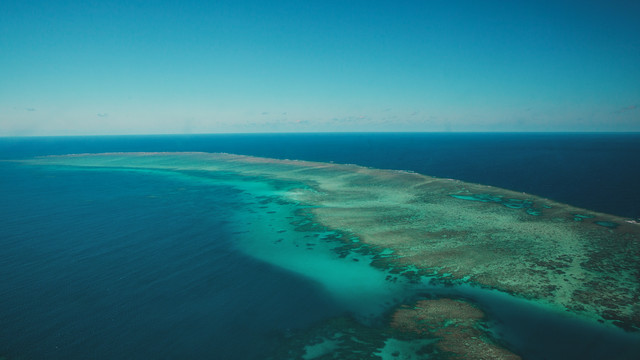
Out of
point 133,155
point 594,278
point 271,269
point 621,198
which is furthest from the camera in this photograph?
point 133,155

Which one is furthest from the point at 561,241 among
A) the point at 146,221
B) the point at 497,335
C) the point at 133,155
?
the point at 133,155

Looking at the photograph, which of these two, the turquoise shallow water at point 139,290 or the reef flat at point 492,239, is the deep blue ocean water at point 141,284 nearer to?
the turquoise shallow water at point 139,290

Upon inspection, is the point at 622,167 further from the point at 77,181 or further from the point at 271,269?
the point at 77,181

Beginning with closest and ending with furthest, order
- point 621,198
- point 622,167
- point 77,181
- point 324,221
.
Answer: point 324,221 → point 621,198 → point 77,181 → point 622,167

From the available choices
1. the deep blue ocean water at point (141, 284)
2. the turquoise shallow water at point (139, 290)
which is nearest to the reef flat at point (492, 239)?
the deep blue ocean water at point (141, 284)

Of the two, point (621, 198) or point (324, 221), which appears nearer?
point (324, 221)

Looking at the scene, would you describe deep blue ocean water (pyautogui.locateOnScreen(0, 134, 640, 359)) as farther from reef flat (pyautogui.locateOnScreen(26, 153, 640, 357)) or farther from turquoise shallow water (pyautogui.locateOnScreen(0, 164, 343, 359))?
reef flat (pyautogui.locateOnScreen(26, 153, 640, 357))

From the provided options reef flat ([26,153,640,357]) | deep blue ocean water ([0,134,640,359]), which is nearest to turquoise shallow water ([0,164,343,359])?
deep blue ocean water ([0,134,640,359])

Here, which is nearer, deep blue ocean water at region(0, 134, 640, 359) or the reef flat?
deep blue ocean water at region(0, 134, 640, 359)

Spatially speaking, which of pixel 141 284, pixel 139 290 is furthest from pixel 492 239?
pixel 141 284
